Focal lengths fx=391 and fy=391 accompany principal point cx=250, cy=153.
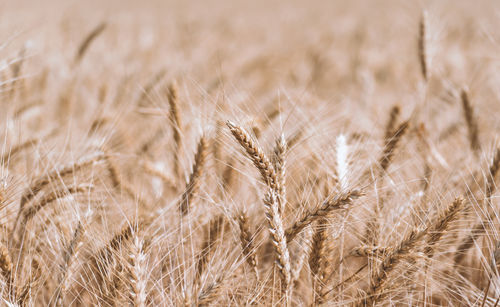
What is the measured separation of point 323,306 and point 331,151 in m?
0.46

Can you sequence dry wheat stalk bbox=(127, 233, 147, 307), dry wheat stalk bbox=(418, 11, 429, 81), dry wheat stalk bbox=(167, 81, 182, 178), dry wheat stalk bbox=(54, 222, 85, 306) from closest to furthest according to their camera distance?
dry wheat stalk bbox=(127, 233, 147, 307) < dry wheat stalk bbox=(54, 222, 85, 306) < dry wheat stalk bbox=(167, 81, 182, 178) < dry wheat stalk bbox=(418, 11, 429, 81)

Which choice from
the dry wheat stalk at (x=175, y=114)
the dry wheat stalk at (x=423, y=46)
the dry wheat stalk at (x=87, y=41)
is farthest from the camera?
the dry wheat stalk at (x=87, y=41)

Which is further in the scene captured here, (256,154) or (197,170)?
(197,170)

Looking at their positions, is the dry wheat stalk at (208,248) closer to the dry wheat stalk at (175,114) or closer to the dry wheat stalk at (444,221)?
the dry wheat stalk at (175,114)

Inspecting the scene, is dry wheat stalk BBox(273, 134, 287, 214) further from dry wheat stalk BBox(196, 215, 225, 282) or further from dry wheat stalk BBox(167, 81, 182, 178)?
dry wheat stalk BBox(167, 81, 182, 178)

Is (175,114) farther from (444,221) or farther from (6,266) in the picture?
(444,221)

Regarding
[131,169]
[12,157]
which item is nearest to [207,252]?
[131,169]

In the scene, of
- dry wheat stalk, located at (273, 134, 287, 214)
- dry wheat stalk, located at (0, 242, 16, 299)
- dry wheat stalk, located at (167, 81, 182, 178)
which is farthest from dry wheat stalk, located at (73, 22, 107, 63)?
dry wheat stalk, located at (273, 134, 287, 214)

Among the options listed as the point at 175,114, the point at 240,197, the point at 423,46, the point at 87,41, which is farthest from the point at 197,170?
the point at 87,41

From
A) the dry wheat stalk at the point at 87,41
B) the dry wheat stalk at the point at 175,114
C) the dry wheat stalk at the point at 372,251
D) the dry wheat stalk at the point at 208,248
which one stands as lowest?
the dry wheat stalk at the point at 372,251

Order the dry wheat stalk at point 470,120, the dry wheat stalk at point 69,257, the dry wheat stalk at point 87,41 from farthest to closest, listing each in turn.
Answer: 1. the dry wheat stalk at point 87,41
2. the dry wheat stalk at point 470,120
3. the dry wheat stalk at point 69,257

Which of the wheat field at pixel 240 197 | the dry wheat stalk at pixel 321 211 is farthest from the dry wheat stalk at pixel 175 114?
the dry wheat stalk at pixel 321 211

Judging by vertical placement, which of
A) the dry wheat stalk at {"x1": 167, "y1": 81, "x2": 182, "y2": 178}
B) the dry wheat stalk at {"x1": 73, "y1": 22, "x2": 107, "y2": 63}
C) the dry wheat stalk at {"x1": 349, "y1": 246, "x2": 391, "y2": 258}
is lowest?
the dry wheat stalk at {"x1": 349, "y1": 246, "x2": 391, "y2": 258}

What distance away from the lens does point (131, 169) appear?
166cm
